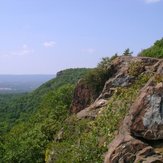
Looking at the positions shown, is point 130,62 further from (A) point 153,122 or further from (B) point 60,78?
(B) point 60,78

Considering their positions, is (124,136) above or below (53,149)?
above

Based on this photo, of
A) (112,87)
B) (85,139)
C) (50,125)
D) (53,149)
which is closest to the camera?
(85,139)

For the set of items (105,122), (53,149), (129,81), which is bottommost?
(53,149)

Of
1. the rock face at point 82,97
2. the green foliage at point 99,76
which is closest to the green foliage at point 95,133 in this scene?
the green foliage at point 99,76

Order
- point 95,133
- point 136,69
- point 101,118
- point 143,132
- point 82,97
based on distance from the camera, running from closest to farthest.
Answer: point 143,132 < point 95,133 < point 101,118 < point 136,69 < point 82,97

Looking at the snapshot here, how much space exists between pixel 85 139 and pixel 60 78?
133638 millimetres

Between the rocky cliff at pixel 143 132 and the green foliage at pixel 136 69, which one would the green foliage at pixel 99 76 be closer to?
the green foliage at pixel 136 69

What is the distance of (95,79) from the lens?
26.3 metres

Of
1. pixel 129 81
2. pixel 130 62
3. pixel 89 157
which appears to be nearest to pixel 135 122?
pixel 89 157

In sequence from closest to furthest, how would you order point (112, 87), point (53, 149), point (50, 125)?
point (53, 149) → point (112, 87) → point (50, 125)

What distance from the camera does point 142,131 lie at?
48.7 ft

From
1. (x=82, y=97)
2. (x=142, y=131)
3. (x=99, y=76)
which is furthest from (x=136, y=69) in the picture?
(x=142, y=131)

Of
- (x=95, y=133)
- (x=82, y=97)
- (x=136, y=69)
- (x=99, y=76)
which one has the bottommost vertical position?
(x=95, y=133)

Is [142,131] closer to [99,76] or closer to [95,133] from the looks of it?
[95,133]
